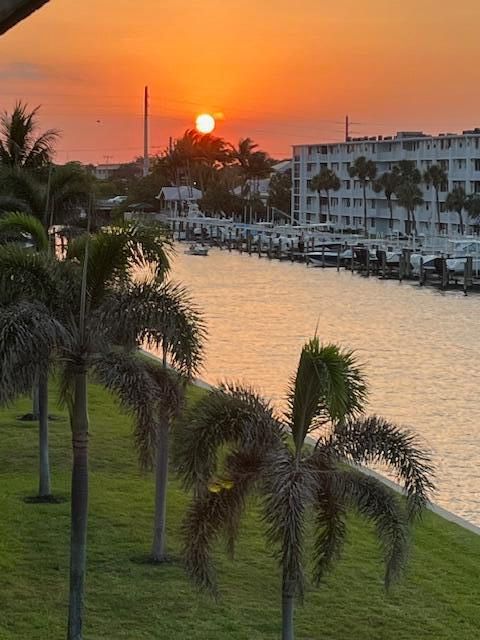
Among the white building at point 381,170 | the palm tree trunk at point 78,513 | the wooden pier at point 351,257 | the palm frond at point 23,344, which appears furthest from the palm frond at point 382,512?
the white building at point 381,170

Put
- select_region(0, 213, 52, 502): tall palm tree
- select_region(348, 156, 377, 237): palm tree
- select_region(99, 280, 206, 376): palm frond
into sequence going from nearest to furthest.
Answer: select_region(99, 280, 206, 376): palm frond → select_region(0, 213, 52, 502): tall palm tree → select_region(348, 156, 377, 237): palm tree

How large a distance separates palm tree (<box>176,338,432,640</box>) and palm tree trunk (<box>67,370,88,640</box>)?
1.33 meters

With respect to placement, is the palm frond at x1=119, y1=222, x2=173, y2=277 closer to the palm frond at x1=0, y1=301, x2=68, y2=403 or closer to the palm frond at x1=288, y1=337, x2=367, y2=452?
the palm frond at x1=0, y1=301, x2=68, y2=403

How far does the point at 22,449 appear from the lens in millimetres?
20844

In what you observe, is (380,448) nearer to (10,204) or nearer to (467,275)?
(10,204)

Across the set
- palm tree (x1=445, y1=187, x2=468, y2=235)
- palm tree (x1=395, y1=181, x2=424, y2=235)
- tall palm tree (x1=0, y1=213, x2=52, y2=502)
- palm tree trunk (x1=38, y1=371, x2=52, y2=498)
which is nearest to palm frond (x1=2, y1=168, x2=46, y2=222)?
tall palm tree (x1=0, y1=213, x2=52, y2=502)

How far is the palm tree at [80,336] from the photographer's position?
10.6 meters

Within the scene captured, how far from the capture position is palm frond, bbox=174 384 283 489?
32.6 feet

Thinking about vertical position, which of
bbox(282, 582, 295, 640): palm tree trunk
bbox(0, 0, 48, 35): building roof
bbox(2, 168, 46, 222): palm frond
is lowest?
bbox(282, 582, 295, 640): palm tree trunk

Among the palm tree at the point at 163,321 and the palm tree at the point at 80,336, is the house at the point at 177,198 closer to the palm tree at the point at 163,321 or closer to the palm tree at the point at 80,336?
the palm tree at the point at 80,336

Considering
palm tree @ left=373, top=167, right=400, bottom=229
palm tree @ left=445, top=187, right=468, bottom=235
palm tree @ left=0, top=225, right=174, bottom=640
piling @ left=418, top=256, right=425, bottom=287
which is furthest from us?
palm tree @ left=373, top=167, right=400, bottom=229

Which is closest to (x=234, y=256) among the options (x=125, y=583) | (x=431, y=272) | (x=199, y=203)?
(x=431, y=272)

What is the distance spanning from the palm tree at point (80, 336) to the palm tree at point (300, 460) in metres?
0.99

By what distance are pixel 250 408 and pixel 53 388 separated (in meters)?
18.1
